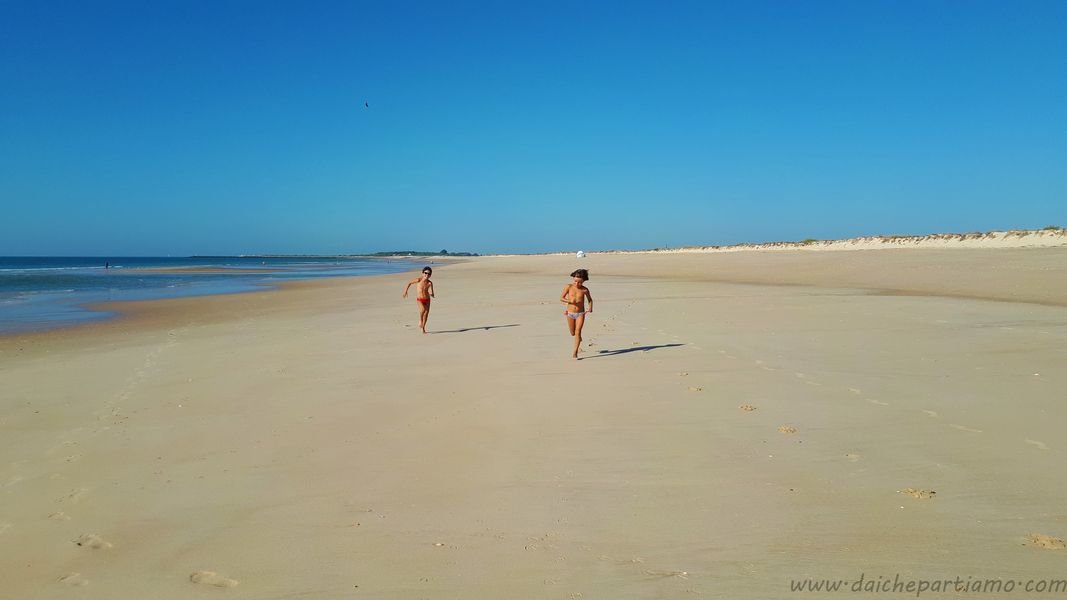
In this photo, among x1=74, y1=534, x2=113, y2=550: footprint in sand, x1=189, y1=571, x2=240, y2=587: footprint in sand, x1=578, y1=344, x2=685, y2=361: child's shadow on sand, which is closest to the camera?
x1=189, y1=571, x2=240, y2=587: footprint in sand

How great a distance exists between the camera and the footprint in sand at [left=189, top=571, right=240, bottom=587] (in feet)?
12.2

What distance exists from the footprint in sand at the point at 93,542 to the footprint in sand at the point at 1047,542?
19.1 feet

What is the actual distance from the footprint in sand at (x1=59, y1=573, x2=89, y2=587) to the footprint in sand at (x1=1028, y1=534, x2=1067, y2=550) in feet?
18.5

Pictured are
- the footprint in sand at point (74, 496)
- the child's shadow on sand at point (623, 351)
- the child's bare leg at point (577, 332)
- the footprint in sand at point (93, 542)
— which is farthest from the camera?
the child's shadow on sand at point (623, 351)

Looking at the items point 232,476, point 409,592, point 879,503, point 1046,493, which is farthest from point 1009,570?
point 232,476

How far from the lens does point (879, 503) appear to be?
446cm

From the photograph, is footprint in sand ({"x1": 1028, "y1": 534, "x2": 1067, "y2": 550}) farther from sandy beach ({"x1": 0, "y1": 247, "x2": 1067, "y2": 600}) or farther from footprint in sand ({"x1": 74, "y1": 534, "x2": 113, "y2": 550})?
footprint in sand ({"x1": 74, "y1": 534, "x2": 113, "y2": 550})

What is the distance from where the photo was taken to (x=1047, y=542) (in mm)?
3771

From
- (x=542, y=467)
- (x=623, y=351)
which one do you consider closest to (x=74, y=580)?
(x=542, y=467)

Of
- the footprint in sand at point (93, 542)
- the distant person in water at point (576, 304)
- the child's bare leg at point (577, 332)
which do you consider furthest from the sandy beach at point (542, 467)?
the distant person in water at point (576, 304)

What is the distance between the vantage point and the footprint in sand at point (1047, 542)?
12.2 feet

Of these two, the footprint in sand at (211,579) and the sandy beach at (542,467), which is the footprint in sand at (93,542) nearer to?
the sandy beach at (542,467)

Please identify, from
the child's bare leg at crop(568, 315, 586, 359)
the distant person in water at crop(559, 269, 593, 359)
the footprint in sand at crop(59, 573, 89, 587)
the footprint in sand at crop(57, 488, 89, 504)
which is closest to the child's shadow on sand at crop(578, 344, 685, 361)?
the child's bare leg at crop(568, 315, 586, 359)

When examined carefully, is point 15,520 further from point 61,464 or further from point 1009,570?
point 1009,570
